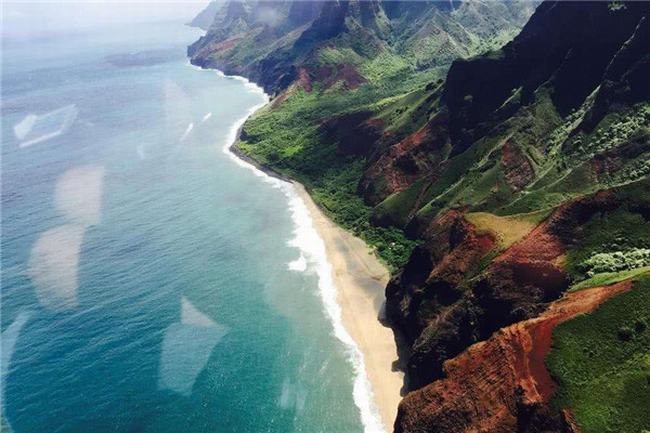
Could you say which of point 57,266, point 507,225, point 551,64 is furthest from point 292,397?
point 551,64

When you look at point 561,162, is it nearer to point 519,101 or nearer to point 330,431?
point 519,101

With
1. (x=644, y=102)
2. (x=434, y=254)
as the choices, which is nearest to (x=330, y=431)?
(x=434, y=254)

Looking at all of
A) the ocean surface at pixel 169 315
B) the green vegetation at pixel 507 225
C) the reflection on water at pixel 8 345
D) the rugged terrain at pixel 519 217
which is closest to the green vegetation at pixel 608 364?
the rugged terrain at pixel 519 217

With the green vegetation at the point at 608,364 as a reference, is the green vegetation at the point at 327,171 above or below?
below

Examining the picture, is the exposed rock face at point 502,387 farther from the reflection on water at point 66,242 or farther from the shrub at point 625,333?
the reflection on water at point 66,242

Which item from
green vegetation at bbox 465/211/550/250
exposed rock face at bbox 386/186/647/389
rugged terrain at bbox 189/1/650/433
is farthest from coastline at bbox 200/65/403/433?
green vegetation at bbox 465/211/550/250

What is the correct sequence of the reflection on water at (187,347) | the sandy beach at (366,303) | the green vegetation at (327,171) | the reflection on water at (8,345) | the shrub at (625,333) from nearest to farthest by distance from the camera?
the shrub at (625,333) → the reflection on water at (8,345) → the sandy beach at (366,303) → the reflection on water at (187,347) → the green vegetation at (327,171)

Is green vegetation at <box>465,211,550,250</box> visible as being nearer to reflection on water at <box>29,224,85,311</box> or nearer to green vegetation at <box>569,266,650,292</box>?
green vegetation at <box>569,266,650,292</box>
